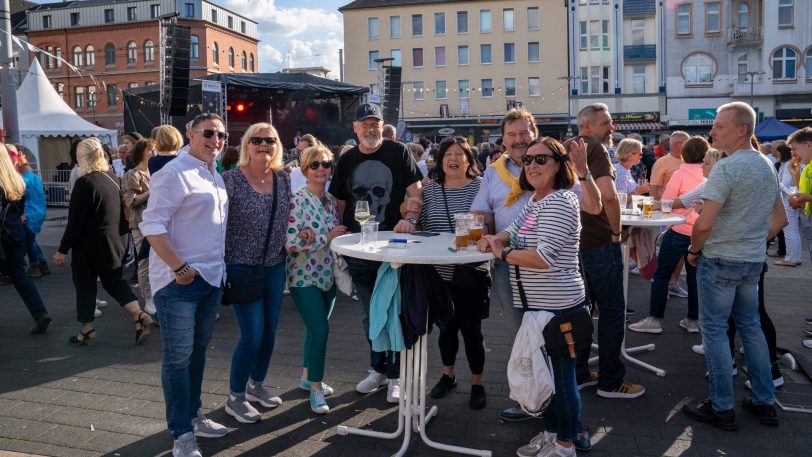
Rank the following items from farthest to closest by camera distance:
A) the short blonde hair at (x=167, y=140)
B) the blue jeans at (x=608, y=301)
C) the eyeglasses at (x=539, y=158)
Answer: the short blonde hair at (x=167, y=140) < the blue jeans at (x=608, y=301) < the eyeglasses at (x=539, y=158)

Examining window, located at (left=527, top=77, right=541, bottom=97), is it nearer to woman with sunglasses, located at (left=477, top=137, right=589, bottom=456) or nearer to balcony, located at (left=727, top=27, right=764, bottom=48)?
balcony, located at (left=727, top=27, right=764, bottom=48)

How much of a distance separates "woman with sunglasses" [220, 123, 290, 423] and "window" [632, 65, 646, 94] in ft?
131

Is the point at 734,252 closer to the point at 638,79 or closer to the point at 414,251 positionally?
the point at 414,251

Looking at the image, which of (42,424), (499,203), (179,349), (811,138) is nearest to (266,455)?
(179,349)

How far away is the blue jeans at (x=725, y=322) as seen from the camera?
353 cm

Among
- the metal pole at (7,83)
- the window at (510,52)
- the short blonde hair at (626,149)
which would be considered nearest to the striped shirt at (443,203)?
the short blonde hair at (626,149)

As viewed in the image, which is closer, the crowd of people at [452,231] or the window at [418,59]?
the crowd of people at [452,231]

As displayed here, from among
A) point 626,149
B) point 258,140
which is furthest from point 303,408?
point 626,149

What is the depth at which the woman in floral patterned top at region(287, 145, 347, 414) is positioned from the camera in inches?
149

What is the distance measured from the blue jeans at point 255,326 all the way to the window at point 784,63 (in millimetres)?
39860

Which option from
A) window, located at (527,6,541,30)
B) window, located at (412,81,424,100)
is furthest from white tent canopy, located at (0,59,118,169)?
window, located at (527,6,541,30)

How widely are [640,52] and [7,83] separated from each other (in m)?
37.7

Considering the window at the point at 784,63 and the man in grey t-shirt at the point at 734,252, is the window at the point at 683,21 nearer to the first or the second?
the window at the point at 784,63

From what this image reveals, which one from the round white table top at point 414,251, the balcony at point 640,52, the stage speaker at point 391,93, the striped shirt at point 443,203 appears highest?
the balcony at point 640,52
